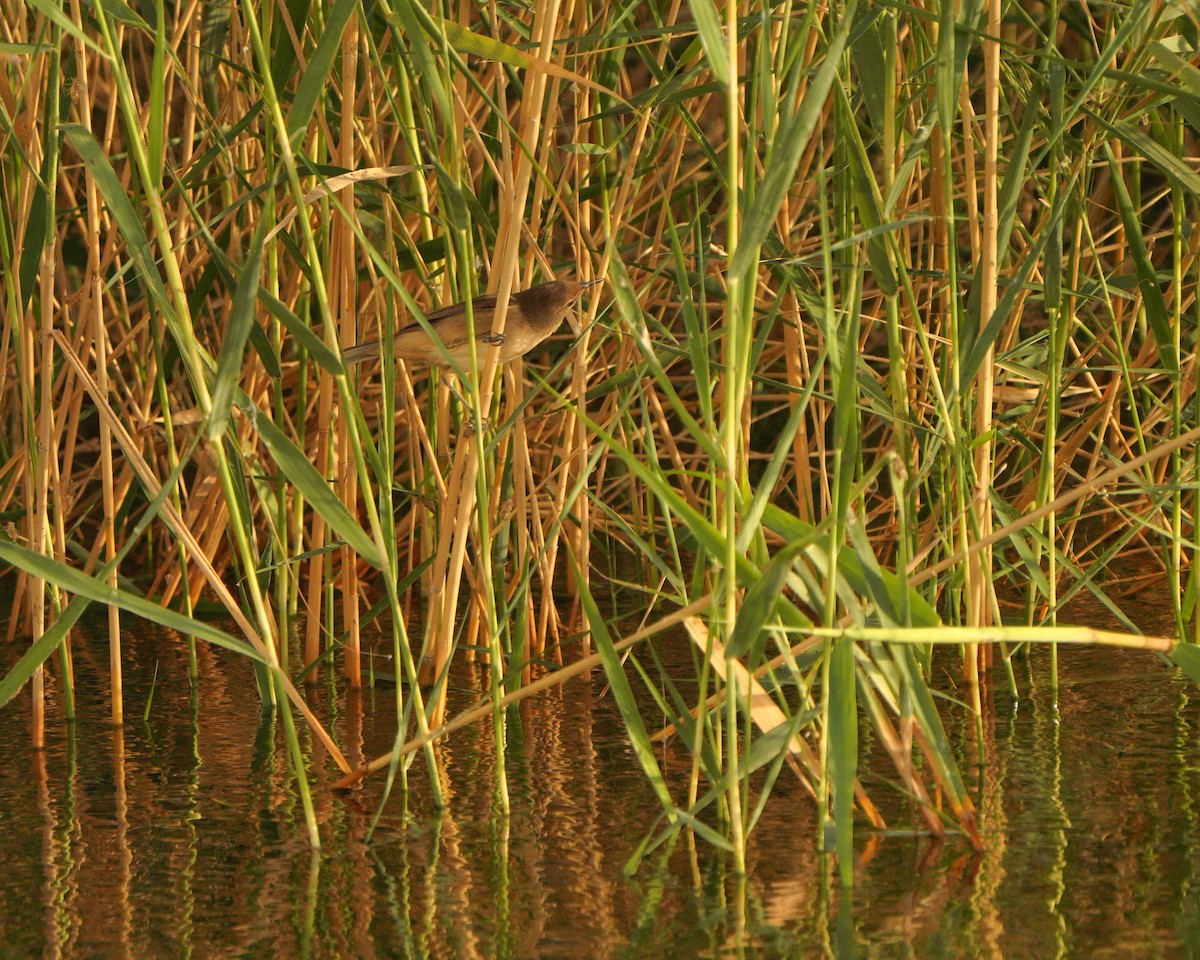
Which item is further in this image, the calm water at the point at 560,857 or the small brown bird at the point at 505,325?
the small brown bird at the point at 505,325

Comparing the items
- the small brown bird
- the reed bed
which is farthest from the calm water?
the small brown bird

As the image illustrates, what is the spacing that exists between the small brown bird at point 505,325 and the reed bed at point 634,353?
0.07 metres

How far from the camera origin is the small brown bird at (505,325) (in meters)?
2.15

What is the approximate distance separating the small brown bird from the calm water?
562mm

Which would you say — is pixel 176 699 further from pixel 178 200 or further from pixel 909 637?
pixel 909 637

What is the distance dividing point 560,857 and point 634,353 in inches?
41.3

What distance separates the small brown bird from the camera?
7.06 feet

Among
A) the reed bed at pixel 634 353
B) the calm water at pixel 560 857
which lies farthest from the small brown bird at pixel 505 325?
the calm water at pixel 560 857

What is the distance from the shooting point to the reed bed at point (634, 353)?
165cm

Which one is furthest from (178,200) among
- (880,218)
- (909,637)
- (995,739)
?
(909,637)

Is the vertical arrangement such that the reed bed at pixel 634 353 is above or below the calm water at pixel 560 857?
above

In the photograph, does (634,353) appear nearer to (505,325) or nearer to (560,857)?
(505,325)

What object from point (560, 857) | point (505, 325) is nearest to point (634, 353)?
point (505, 325)

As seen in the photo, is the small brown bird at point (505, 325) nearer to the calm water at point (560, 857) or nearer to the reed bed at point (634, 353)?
the reed bed at point (634, 353)
